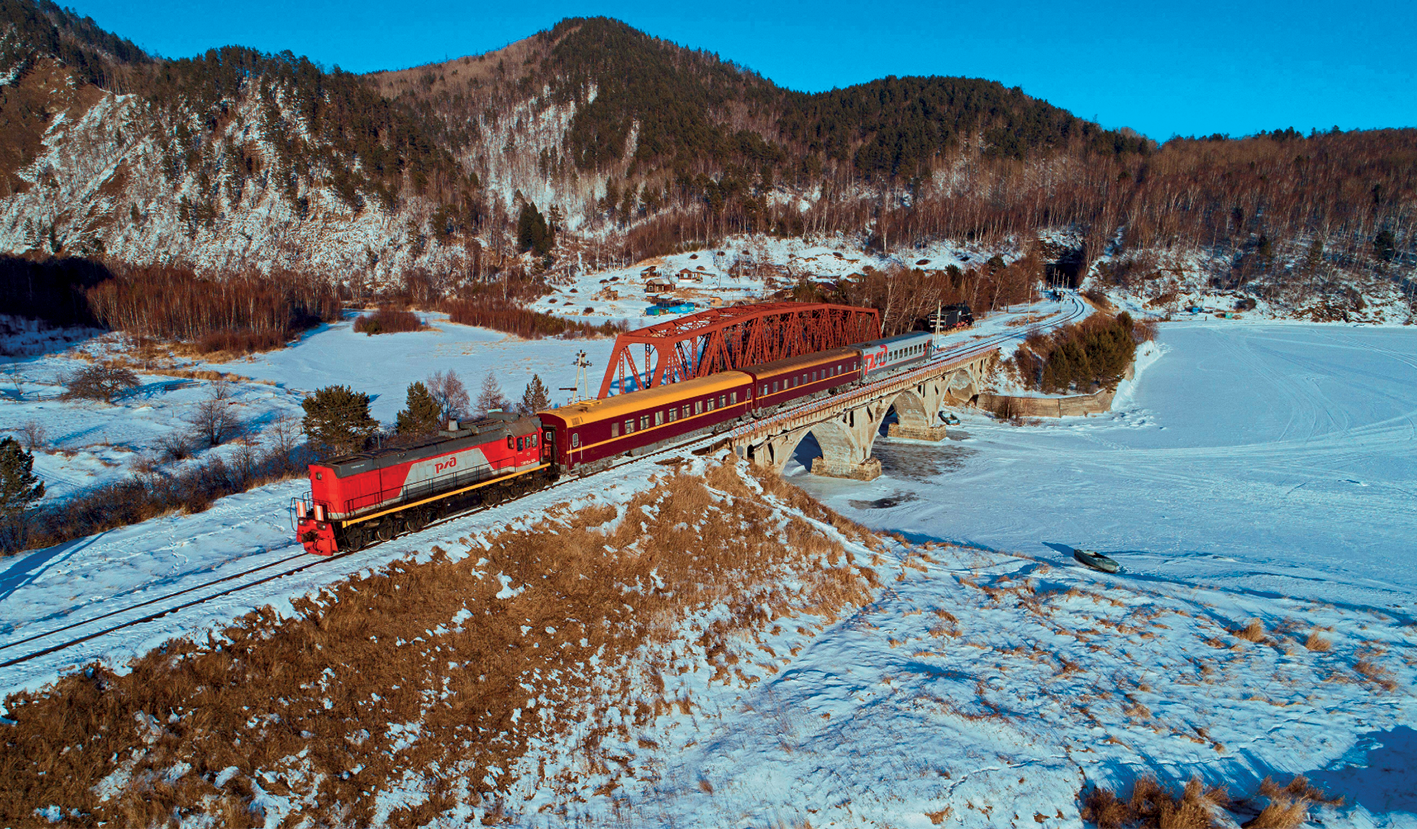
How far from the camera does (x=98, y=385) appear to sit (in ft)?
203

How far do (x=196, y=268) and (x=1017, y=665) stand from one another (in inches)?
7830

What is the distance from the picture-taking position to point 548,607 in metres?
23.4

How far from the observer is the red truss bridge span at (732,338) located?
155ft

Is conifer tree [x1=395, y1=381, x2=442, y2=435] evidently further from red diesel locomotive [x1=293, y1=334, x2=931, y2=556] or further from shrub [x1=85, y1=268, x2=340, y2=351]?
shrub [x1=85, y1=268, x2=340, y2=351]

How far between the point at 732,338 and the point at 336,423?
2969 cm

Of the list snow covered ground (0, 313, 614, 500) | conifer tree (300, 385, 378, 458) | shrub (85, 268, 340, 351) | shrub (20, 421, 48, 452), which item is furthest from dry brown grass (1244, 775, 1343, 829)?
shrub (85, 268, 340, 351)

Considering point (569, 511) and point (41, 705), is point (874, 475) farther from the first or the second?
point (41, 705)

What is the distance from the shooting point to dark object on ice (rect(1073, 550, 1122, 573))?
116 feet

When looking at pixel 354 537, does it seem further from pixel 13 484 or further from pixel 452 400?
pixel 452 400

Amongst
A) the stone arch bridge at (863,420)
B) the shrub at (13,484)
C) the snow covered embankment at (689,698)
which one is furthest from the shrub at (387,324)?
the snow covered embankment at (689,698)

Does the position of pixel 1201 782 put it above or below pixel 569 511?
below

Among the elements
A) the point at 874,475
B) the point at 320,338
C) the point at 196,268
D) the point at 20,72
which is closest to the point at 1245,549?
the point at 874,475

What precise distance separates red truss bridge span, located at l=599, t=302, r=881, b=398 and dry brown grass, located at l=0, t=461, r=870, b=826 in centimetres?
1983

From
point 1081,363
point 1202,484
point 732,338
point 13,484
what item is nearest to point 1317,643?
point 1202,484
